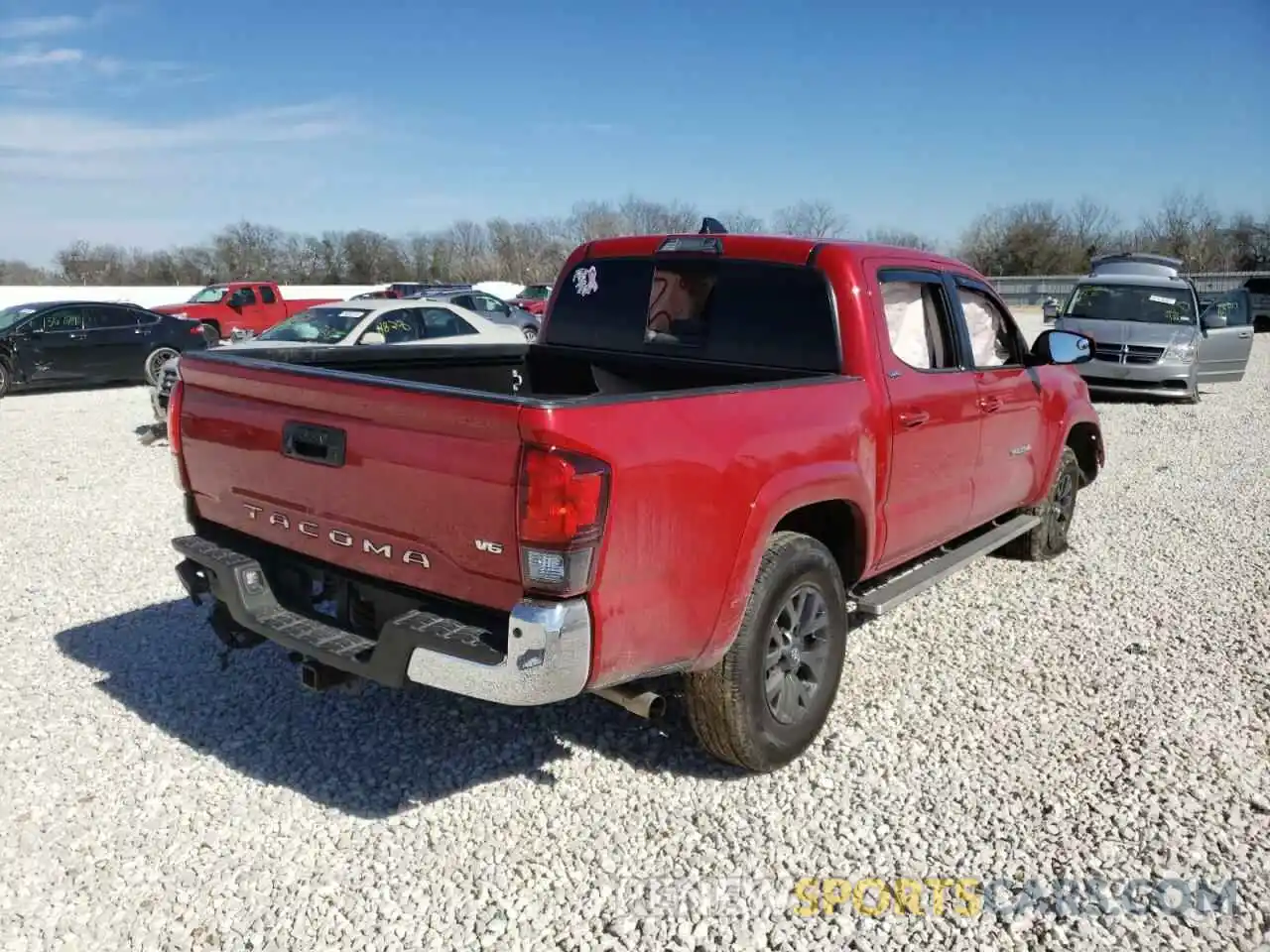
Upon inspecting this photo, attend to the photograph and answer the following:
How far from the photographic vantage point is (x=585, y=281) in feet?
16.3

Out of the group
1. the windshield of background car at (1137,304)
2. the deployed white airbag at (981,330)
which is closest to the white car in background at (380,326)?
the deployed white airbag at (981,330)

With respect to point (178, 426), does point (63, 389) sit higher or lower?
lower

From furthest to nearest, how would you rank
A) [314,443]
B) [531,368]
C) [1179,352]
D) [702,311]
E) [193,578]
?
[1179,352]
[531,368]
[702,311]
[193,578]
[314,443]

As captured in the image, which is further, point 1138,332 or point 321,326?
point 1138,332

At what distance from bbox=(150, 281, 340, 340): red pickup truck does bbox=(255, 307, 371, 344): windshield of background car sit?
12.3m

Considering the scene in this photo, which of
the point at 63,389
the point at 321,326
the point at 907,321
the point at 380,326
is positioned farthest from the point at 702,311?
the point at 63,389

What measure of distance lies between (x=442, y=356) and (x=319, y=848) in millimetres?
2465

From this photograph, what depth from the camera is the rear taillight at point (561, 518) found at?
2.67 m

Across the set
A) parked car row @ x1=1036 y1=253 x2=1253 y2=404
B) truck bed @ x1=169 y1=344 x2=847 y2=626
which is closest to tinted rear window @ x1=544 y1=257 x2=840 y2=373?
truck bed @ x1=169 y1=344 x2=847 y2=626

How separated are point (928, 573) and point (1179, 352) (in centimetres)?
1169

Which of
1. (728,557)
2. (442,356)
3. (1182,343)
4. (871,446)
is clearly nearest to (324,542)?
(728,557)

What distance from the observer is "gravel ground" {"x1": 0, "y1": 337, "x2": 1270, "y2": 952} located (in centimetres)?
289

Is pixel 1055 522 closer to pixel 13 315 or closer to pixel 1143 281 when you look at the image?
pixel 1143 281

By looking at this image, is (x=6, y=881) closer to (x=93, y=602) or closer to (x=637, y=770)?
(x=637, y=770)
